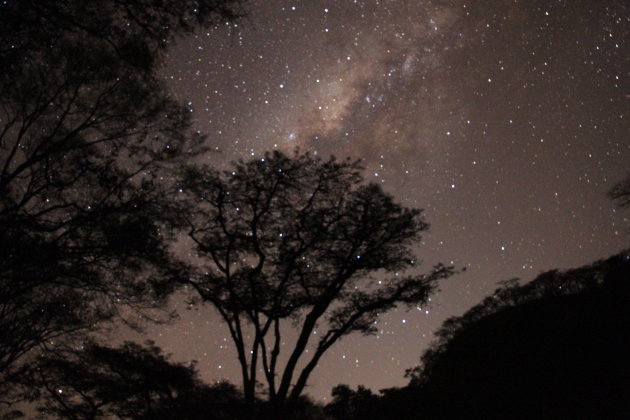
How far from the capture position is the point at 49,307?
42.5 ft

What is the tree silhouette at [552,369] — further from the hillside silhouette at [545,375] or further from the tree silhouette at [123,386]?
the tree silhouette at [123,386]

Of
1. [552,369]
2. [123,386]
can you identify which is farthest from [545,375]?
[123,386]

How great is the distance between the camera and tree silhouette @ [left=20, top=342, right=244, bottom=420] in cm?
1850

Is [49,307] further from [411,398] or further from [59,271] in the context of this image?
[411,398]

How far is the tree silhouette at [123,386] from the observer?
60.7ft

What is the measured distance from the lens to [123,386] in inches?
768

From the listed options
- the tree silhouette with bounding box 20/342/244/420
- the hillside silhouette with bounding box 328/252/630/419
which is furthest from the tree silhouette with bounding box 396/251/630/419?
the tree silhouette with bounding box 20/342/244/420

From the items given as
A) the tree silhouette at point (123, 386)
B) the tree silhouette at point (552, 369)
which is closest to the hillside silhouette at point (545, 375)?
the tree silhouette at point (552, 369)

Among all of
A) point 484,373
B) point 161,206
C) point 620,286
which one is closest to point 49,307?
point 161,206

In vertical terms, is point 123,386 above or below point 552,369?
above

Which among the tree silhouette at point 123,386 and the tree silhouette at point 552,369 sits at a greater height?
the tree silhouette at point 123,386

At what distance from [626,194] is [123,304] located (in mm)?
23778

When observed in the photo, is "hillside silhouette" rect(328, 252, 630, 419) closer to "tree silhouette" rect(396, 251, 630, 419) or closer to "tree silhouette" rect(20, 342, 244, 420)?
"tree silhouette" rect(396, 251, 630, 419)

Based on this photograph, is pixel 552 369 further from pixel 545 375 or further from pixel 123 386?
pixel 123 386
